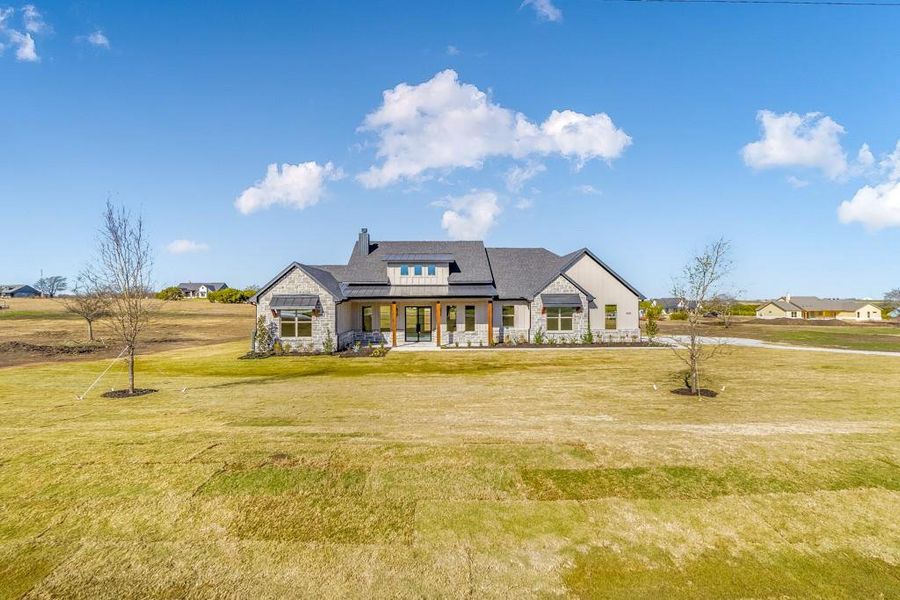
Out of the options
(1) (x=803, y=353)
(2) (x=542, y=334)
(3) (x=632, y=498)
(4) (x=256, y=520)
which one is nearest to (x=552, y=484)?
(3) (x=632, y=498)

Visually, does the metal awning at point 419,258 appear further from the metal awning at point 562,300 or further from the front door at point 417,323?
the metal awning at point 562,300

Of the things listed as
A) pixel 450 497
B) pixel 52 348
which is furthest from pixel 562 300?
pixel 52 348

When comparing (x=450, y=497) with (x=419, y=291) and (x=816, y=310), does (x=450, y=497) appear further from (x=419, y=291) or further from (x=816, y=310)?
(x=816, y=310)

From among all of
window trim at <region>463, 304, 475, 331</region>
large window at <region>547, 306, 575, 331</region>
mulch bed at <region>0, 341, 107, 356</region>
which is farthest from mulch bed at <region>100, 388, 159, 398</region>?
large window at <region>547, 306, 575, 331</region>

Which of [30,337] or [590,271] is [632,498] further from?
[30,337]

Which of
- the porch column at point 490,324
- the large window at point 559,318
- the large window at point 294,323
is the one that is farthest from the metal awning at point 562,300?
the large window at point 294,323
